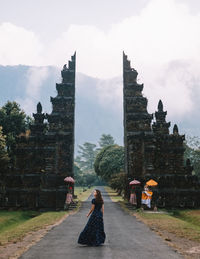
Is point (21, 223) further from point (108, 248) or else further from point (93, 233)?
point (108, 248)

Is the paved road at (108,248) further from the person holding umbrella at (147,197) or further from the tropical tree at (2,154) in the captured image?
the tropical tree at (2,154)

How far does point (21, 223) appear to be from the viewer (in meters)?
22.6

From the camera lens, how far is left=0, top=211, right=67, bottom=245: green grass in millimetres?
13651

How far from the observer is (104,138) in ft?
519

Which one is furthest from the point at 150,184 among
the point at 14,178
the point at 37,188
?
the point at 14,178

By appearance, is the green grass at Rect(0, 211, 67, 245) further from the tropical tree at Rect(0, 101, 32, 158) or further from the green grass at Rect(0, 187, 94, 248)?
the tropical tree at Rect(0, 101, 32, 158)

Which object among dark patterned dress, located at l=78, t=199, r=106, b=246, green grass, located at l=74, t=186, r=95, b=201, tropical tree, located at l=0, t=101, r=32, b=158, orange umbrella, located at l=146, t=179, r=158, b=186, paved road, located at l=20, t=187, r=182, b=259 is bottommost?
green grass, located at l=74, t=186, r=95, b=201

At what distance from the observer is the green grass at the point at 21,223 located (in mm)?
13651

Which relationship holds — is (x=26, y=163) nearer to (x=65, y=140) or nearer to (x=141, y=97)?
(x=65, y=140)

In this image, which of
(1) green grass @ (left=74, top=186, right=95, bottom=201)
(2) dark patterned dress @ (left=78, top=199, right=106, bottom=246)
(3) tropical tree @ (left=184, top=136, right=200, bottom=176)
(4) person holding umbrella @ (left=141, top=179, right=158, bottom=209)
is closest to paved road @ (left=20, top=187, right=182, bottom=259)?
(2) dark patterned dress @ (left=78, top=199, right=106, bottom=246)

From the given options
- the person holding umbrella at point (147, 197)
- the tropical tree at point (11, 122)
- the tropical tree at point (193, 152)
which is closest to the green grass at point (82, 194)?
the tropical tree at point (11, 122)

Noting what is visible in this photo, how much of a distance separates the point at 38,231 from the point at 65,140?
73.6ft

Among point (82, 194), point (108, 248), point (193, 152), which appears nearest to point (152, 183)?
point (108, 248)

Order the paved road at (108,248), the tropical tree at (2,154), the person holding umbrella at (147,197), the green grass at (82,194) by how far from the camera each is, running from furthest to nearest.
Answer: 1. the green grass at (82,194)
2. the tropical tree at (2,154)
3. the person holding umbrella at (147,197)
4. the paved road at (108,248)
